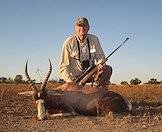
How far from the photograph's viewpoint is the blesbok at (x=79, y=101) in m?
8.55

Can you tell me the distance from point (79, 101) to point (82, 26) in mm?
1858

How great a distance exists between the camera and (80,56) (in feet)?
33.0

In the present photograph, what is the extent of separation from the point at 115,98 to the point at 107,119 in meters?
0.93

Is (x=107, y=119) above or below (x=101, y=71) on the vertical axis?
below

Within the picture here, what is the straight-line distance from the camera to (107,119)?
785 cm

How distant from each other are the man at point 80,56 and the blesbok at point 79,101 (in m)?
0.89

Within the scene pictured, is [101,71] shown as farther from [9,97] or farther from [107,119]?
[9,97]

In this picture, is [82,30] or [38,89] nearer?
[38,89]

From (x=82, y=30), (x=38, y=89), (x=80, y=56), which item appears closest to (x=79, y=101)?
(x=38, y=89)

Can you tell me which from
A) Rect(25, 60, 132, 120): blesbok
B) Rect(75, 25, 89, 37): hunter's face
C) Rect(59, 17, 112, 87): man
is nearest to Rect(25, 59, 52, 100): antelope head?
Rect(25, 60, 132, 120): blesbok

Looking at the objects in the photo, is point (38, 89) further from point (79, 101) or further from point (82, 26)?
Answer: point (82, 26)

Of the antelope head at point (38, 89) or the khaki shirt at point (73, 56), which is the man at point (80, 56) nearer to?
the khaki shirt at point (73, 56)

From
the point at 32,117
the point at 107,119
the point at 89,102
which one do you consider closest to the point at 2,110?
the point at 32,117

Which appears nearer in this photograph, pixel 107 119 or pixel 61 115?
pixel 107 119
